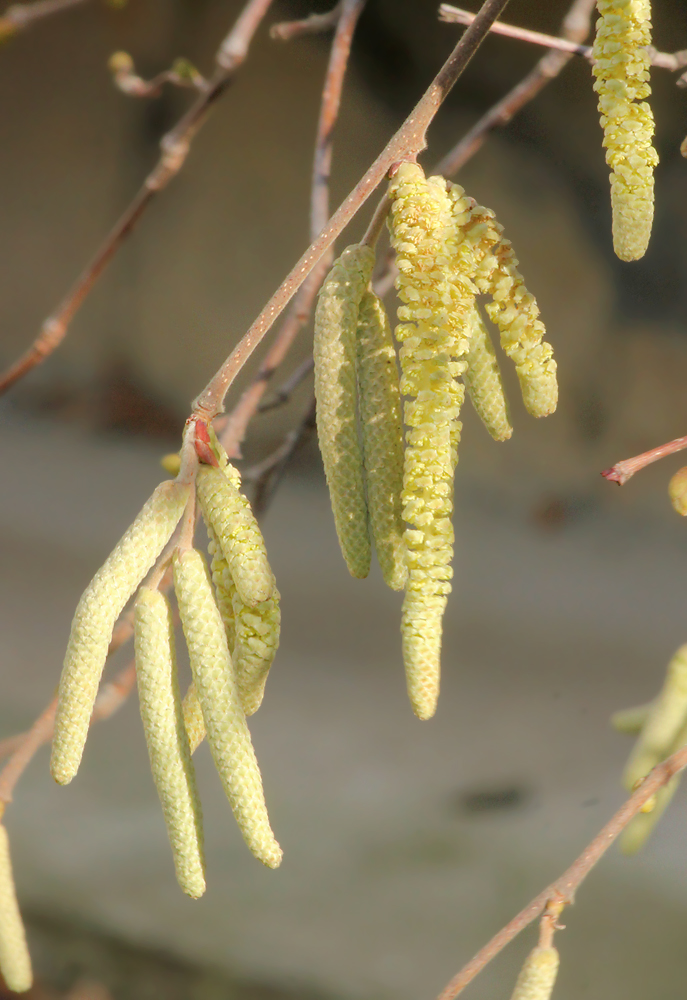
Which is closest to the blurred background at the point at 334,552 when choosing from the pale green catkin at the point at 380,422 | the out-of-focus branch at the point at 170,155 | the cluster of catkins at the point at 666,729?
the out-of-focus branch at the point at 170,155

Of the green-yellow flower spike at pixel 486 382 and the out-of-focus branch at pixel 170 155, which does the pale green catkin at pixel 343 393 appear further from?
the out-of-focus branch at pixel 170 155

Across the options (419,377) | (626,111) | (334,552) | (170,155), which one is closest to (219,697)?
(419,377)

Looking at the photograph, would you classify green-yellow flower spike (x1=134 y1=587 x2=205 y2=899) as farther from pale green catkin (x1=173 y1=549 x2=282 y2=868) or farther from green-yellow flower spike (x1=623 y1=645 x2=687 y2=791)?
green-yellow flower spike (x1=623 y1=645 x2=687 y2=791)

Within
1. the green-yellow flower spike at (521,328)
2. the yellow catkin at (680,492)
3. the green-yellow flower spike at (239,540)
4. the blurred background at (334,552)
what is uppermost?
the green-yellow flower spike at (521,328)

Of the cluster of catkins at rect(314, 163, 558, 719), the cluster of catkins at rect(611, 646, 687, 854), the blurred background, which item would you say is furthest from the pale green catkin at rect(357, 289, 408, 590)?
the blurred background

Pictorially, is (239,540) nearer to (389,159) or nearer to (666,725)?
(389,159)
